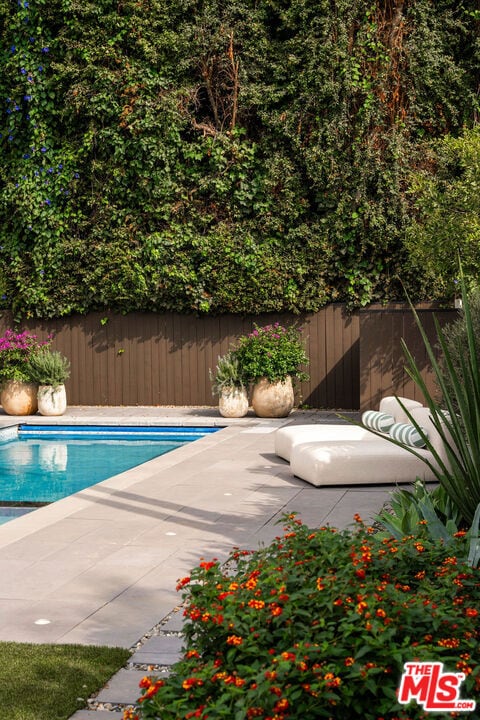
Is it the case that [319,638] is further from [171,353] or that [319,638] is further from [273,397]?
[171,353]

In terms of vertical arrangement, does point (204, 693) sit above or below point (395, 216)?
below

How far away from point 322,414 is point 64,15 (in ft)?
27.0

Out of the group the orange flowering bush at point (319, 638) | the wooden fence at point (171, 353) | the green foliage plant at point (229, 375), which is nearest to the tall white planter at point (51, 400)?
the wooden fence at point (171, 353)

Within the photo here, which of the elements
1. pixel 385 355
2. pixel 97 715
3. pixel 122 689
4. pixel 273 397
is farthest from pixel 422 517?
pixel 273 397

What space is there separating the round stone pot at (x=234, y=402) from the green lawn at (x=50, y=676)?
10128 mm

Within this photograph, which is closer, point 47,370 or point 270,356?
point 270,356

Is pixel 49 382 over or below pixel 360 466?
over

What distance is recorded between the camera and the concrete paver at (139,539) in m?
4.35

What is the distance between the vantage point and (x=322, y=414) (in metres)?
14.5

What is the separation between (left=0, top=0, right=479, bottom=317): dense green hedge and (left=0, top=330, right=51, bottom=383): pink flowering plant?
3.06 ft

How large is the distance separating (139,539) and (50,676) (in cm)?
247

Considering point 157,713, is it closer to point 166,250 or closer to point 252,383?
point 252,383

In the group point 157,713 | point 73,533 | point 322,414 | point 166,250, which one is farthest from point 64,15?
point 157,713

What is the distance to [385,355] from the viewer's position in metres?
13.3
